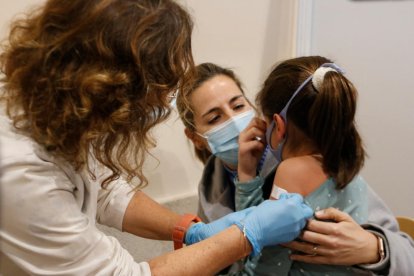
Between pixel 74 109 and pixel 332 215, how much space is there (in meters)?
0.65

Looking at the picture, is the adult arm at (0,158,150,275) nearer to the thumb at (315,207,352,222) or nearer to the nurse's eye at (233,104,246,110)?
the thumb at (315,207,352,222)

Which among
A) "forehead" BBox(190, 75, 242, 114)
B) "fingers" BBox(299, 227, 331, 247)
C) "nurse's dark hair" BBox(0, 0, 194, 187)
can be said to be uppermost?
"nurse's dark hair" BBox(0, 0, 194, 187)

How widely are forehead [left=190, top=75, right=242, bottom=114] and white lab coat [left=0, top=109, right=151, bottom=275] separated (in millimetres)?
587

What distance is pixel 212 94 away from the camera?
1351 mm

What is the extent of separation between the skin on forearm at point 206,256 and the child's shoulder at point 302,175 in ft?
0.59

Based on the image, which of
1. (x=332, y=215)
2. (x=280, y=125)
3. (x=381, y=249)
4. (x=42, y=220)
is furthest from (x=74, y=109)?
(x=381, y=249)

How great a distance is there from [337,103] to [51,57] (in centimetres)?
64

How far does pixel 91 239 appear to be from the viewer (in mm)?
829

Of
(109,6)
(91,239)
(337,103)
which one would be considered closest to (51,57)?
(109,6)

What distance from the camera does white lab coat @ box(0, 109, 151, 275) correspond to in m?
0.74

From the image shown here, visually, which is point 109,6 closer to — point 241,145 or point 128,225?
point 241,145

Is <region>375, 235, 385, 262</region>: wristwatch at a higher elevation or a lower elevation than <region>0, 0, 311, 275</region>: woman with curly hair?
lower

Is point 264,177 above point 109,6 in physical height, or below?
below

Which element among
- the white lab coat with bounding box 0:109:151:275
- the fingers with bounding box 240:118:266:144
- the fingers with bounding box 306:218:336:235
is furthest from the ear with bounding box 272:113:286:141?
→ the white lab coat with bounding box 0:109:151:275
